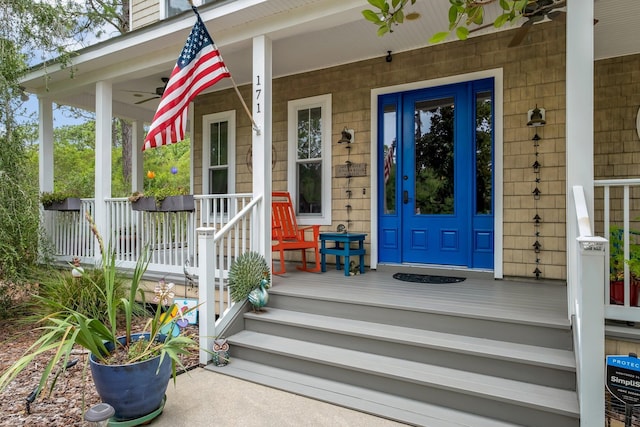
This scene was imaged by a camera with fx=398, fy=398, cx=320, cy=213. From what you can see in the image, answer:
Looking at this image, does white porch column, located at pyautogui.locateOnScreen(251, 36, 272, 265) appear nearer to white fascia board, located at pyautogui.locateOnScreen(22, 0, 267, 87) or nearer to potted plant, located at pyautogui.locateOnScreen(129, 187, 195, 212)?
white fascia board, located at pyautogui.locateOnScreen(22, 0, 267, 87)

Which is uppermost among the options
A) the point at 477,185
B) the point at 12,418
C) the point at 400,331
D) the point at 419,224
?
the point at 477,185

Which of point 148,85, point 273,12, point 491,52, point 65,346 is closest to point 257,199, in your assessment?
point 273,12

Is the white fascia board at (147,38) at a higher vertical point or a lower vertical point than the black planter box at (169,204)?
higher

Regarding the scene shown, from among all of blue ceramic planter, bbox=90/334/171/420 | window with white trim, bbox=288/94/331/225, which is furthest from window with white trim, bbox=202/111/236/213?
blue ceramic planter, bbox=90/334/171/420

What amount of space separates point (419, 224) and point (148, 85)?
16.0ft

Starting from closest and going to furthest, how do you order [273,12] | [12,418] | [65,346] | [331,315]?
[65,346] < [12,418] < [331,315] < [273,12]

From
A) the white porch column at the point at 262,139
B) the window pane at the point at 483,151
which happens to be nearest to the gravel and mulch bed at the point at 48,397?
the white porch column at the point at 262,139

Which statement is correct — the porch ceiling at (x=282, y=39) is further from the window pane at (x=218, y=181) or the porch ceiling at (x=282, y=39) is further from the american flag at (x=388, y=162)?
the window pane at (x=218, y=181)

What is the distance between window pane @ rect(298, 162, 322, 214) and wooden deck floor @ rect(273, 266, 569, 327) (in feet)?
3.99

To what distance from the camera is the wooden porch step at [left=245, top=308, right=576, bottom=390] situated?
8.33 feet

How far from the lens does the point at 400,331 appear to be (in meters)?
3.11

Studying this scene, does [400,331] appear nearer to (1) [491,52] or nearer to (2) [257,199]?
(2) [257,199]

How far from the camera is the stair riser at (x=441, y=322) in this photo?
276 cm

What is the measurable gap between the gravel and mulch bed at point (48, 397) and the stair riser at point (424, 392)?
831 millimetres
